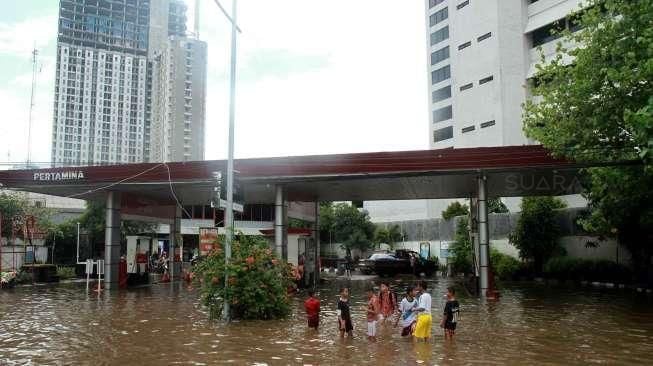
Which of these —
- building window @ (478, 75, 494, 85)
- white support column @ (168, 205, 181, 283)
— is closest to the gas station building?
white support column @ (168, 205, 181, 283)

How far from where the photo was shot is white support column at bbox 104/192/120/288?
26.0 meters

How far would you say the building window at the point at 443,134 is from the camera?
68.2m

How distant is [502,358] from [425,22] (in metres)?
69.4

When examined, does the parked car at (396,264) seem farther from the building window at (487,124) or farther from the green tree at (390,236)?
the building window at (487,124)

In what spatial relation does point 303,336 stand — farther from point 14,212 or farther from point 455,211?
point 455,211

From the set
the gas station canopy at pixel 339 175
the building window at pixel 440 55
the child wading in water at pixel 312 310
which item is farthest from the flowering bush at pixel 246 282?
the building window at pixel 440 55

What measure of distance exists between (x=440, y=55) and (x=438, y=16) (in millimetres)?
4985

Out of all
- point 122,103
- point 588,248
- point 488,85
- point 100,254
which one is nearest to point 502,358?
point 588,248

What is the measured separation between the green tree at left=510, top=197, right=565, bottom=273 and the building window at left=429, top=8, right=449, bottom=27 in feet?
145

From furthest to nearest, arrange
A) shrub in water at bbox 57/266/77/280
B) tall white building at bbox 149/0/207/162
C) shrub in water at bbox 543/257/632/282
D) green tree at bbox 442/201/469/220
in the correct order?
green tree at bbox 442/201/469/220, tall white building at bbox 149/0/207/162, shrub in water at bbox 57/266/77/280, shrub in water at bbox 543/257/632/282

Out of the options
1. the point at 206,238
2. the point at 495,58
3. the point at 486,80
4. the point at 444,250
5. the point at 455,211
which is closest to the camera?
the point at 206,238

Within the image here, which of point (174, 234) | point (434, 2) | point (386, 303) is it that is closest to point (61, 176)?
point (174, 234)

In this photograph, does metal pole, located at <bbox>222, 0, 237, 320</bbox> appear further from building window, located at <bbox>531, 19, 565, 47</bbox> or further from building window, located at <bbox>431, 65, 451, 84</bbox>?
building window, located at <bbox>431, 65, 451, 84</bbox>

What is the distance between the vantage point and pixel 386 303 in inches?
603
